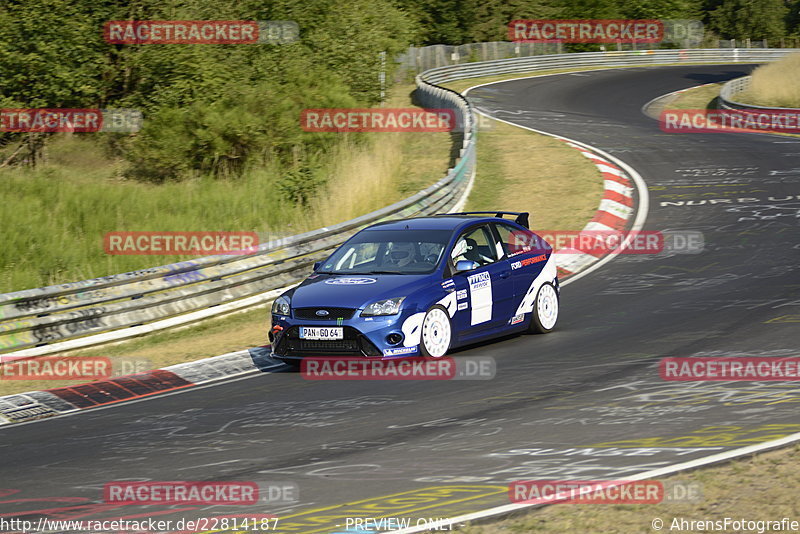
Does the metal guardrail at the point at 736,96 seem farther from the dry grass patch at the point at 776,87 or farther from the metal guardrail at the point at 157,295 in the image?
the metal guardrail at the point at 157,295

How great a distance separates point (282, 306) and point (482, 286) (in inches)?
86.9

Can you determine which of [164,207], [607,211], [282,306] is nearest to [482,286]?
[282,306]

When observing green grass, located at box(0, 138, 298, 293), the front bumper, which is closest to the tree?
green grass, located at box(0, 138, 298, 293)

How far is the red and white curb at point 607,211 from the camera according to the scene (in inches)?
630

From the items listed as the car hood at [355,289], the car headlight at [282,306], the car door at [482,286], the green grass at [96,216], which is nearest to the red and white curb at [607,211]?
the car door at [482,286]

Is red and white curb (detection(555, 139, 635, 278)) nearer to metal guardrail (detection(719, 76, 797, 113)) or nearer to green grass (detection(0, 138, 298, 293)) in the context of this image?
green grass (detection(0, 138, 298, 293))

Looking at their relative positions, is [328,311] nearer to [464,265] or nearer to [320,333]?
[320,333]

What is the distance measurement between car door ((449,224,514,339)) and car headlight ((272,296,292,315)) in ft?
5.73

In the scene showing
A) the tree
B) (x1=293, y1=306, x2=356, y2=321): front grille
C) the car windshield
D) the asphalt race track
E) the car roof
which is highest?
the tree

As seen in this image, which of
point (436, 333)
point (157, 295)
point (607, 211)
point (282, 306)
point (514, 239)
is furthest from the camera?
point (607, 211)

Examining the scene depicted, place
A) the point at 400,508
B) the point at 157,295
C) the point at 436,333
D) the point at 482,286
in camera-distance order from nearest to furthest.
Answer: the point at 400,508, the point at 436,333, the point at 482,286, the point at 157,295

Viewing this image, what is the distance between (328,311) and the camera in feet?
32.6

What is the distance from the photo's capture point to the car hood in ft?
32.7

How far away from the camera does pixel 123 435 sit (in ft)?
26.7
